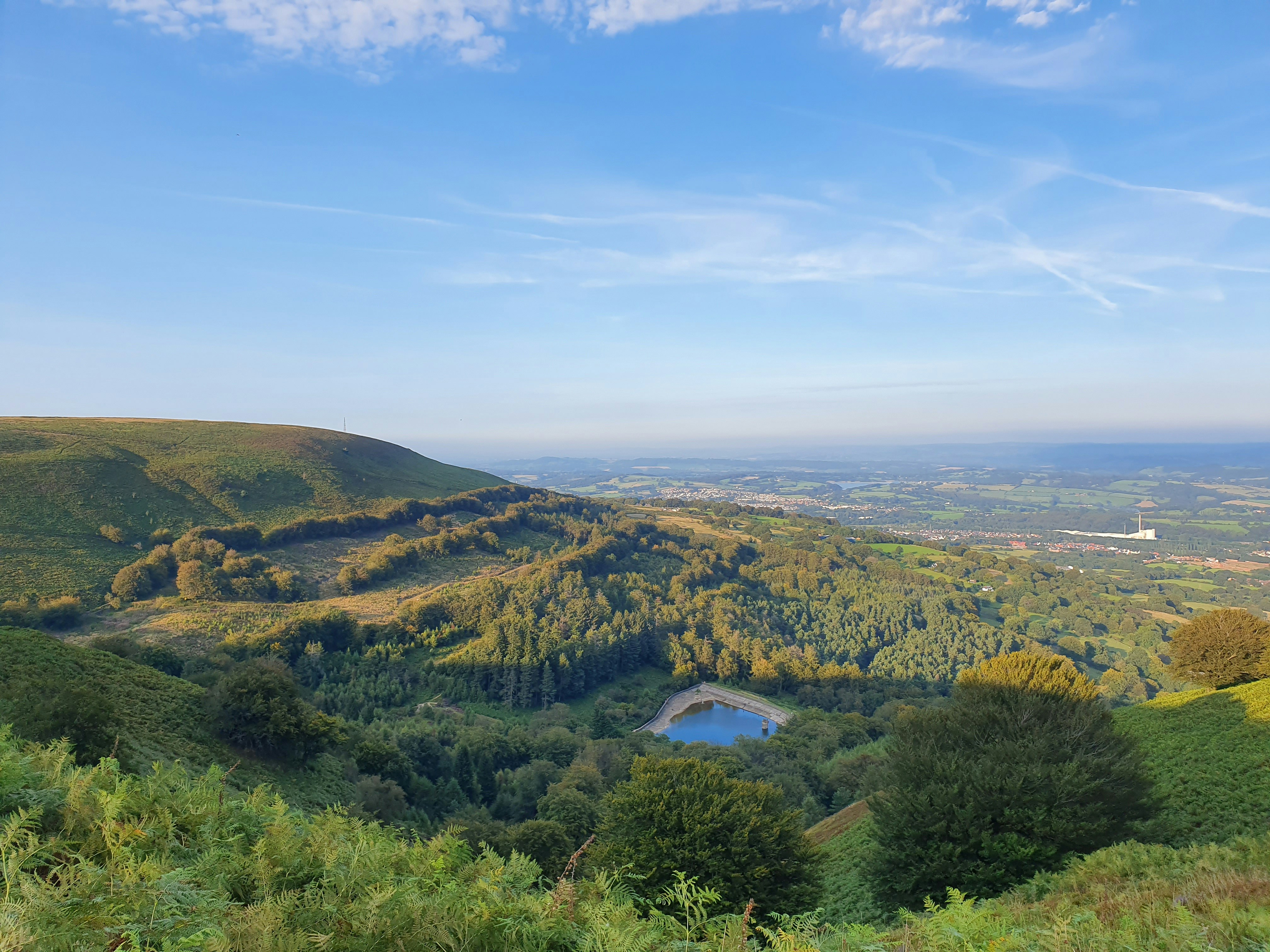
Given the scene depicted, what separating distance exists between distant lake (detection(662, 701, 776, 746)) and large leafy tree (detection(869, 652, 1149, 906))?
1205 inches

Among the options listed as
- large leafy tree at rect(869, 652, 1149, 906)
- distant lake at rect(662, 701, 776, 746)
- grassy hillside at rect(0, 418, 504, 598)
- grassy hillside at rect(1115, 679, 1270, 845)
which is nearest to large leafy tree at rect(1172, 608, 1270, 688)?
grassy hillside at rect(1115, 679, 1270, 845)

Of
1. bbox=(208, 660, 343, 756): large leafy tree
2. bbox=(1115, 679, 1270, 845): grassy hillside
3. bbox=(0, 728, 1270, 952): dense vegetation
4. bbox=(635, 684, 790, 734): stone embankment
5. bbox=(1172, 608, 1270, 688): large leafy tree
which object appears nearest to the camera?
bbox=(0, 728, 1270, 952): dense vegetation

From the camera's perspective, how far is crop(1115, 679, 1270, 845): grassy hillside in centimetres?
1166

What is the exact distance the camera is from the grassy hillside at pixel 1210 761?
11656 millimetres

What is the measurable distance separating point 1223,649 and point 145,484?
7971cm

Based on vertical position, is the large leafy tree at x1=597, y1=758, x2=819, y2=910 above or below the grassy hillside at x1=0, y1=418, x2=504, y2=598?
below

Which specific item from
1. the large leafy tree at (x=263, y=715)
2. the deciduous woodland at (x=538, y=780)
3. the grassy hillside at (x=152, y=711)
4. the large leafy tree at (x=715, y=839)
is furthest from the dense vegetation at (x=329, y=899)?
the large leafy tree at (x=263, y=715)

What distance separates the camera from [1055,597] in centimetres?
8650

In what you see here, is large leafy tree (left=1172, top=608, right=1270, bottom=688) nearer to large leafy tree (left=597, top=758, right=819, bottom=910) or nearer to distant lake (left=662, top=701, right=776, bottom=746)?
large leafy tree (left=597, top=758, right=819, bottom=910)

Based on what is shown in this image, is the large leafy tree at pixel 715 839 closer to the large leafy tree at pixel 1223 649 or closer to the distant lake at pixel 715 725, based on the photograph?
the large leafy tree at pixel 1223 649

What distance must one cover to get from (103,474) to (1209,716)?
78.1 metres

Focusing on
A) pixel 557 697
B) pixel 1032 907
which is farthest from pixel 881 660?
pixel 1032 907

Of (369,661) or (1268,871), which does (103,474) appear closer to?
(369,661)

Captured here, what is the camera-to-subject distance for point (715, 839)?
424 inches
